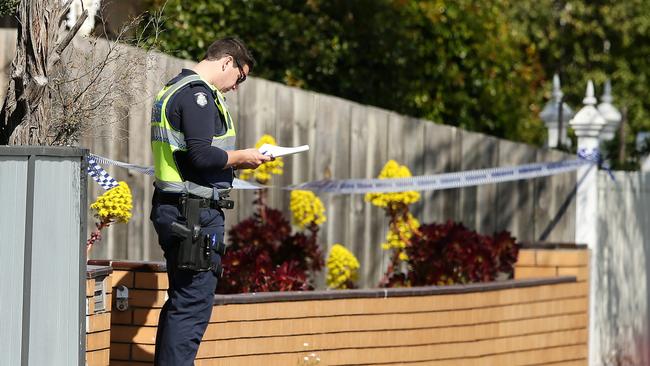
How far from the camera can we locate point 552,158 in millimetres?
10656

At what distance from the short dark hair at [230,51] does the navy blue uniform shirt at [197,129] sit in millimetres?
158

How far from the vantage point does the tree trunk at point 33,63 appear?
5.84 meters

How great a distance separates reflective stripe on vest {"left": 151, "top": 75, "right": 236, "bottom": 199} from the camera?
6180 mm

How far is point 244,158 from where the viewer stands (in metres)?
6.17

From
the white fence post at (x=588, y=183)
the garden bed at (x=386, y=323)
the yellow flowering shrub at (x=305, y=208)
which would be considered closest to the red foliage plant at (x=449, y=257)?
the garden bed at (x=386, y=323)

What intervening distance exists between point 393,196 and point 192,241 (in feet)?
10.5

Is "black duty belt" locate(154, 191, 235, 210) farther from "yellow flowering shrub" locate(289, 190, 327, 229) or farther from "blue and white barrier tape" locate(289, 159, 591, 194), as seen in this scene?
"yellow flowering shrub" locate(289, 190, 327, 229)

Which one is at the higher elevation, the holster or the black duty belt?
the black duty belt

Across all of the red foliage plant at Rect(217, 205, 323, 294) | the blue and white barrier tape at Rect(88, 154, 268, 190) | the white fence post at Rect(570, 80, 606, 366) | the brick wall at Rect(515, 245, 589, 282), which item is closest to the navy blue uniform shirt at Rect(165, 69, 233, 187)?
the blue and white barrier tape at Rect(88, 154, 268, 190)

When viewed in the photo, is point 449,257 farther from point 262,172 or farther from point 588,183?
point 588,183

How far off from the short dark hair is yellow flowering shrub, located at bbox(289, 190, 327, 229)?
2723 mm

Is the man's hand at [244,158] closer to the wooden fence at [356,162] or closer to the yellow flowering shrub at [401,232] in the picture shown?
the wooden fence at [356,162]

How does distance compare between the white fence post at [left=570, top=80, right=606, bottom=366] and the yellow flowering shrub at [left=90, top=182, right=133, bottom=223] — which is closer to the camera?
the yellow flowering shrub at [left=90, top=182, right=133, bottom=223]

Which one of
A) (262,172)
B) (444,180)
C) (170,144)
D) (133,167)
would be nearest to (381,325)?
(262,172)
